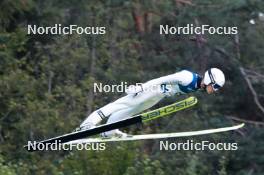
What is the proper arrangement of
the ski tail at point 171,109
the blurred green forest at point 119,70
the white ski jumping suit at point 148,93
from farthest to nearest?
the blurred green forest at point 119,70
the ski tail at point 171,109
the white ski jumping suit at point 148,93

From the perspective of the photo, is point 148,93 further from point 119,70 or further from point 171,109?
point 119,70

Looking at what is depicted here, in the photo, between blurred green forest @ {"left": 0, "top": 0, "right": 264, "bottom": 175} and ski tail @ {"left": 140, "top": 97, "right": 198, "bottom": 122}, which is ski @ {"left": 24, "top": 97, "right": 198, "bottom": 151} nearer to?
ski tail @ {"left": 140, "top": 97, "right": 198, "bottom": 122}

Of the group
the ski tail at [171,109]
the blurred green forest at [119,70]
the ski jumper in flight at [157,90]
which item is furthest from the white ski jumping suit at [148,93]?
the blurred green forest at [119,70]

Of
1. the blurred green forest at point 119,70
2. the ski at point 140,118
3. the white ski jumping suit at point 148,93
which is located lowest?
the ski at point 140,118

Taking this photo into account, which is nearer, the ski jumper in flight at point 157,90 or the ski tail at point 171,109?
the ski jumper in flight at point 157,90

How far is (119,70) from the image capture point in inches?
603

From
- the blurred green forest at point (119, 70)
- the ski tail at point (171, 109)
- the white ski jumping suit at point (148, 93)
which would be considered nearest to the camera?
the white ski jumping suit at point (148, 93)

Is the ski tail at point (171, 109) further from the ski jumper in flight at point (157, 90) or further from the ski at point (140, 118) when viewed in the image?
the ski jumper in flight at point (157, 90)

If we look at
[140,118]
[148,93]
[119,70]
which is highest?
[119,70]

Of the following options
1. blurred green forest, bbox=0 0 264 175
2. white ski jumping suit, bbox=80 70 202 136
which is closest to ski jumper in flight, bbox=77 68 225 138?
white ski jumping suit, bbox=80 70 202 136

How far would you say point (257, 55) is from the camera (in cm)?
1605

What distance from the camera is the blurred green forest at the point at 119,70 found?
572 inches

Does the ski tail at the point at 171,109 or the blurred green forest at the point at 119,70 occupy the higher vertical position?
the blurred green forest at the point at 119,70

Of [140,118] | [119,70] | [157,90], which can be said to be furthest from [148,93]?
[119,70]
